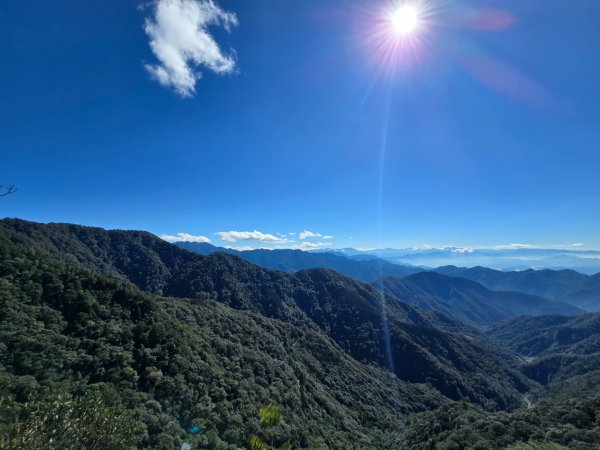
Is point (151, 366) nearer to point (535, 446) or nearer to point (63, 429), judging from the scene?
point (63, 429)

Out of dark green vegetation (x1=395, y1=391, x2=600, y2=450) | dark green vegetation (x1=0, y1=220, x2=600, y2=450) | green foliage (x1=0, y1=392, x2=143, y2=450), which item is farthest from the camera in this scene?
dark green vegetation (x1=395, y1=391, x2=600, y2=450)

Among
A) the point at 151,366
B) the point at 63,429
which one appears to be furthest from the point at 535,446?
the point at 63,429

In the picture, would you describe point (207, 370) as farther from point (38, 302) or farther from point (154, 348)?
point (38, 302)

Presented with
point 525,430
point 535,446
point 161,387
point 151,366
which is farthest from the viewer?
point 525,430

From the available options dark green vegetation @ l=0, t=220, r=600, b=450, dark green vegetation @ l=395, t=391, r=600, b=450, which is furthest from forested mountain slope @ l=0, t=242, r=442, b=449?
dark green vegetation @ l=395, t=391, r=600, b=450

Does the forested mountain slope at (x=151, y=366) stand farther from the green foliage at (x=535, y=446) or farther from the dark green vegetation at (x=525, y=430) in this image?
the green foliage at (x=535, y=446)

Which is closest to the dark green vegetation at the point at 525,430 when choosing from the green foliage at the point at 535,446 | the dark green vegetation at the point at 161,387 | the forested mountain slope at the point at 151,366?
the green foliage at the point at 535,446

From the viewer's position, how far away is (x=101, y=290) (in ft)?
264

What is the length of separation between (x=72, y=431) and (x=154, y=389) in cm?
3531

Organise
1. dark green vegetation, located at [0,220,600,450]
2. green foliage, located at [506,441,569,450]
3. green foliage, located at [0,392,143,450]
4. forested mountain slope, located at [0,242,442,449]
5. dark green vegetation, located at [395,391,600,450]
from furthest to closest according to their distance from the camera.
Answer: dark green vegetation, located at [395,391,600,450], green foliage, located at [506,441,569,450], forested mountain slope, located at [0,242,442,449], dark green vegetation, located at [0,220,600,450], green foliage, located at [0,392,143,450]

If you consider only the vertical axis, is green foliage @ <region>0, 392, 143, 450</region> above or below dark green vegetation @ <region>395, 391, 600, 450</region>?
above

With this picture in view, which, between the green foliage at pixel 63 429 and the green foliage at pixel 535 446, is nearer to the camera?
the green foliage at pixel 63 429

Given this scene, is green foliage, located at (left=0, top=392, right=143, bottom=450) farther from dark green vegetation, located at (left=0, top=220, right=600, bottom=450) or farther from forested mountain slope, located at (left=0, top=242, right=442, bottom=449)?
forested mountain slope, located at (left=0, top=242, right=442, bottom=449)

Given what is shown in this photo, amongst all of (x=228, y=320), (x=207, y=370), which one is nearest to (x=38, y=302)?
(x=207, y=370)
